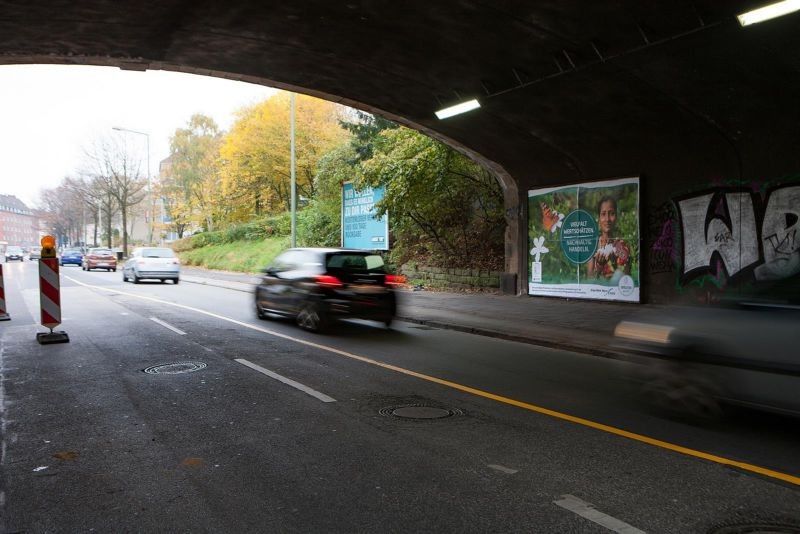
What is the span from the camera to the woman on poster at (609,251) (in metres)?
15.0

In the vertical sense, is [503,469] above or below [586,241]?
below

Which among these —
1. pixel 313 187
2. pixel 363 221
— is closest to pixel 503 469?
pixel 363 221

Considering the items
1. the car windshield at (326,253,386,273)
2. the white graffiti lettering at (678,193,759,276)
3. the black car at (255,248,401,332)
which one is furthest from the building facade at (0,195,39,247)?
the white graffiti lettering at (678,193,759,276)

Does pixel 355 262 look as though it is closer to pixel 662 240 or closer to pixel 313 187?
pixel 662 240

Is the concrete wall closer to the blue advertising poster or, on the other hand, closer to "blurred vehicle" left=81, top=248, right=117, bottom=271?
the blue advertising poster

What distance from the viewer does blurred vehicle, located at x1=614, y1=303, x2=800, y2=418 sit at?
4.76 meters

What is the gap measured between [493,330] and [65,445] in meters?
8.10

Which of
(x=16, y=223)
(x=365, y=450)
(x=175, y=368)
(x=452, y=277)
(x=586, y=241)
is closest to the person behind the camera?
(x=365, y=450)

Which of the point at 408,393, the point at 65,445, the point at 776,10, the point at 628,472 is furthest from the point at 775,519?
the point at 776,10

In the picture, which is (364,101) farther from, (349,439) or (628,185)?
(349,439)

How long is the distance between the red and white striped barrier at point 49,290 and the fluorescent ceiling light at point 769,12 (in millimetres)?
11554

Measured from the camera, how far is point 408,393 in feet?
21.9

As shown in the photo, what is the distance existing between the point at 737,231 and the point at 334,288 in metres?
8.61

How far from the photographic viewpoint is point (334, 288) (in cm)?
1121
